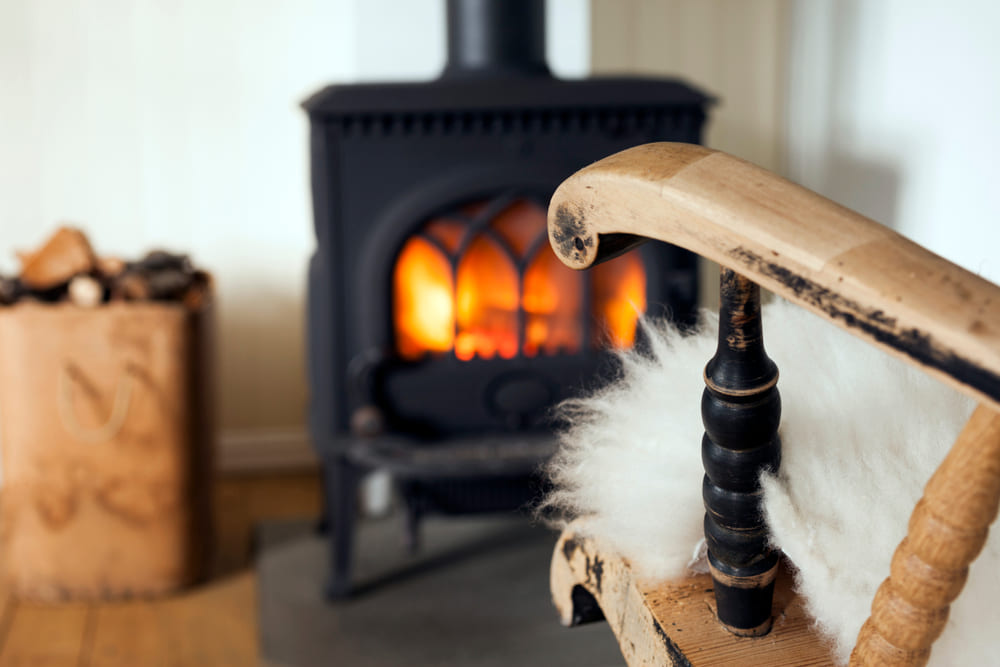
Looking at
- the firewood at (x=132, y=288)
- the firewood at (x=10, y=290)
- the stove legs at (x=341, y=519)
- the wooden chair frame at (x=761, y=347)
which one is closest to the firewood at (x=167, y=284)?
the firewood at (x=132, y=288)

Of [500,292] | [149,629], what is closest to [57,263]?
[149,629]

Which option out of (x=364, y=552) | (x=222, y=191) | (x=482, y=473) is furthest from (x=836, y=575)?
(x=222, y=191)

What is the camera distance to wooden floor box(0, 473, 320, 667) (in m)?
1.48

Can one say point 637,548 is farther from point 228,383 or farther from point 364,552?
point 228,383

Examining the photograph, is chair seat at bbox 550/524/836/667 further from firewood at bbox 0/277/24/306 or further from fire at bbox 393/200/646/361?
firewood at bbox 0/277/24/306

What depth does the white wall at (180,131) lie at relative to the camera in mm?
2023

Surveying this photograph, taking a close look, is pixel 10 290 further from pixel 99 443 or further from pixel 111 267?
pixel 99 443

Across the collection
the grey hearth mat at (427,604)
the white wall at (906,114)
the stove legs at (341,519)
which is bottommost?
the grey hearth mat at (427,604)

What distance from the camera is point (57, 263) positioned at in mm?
1655

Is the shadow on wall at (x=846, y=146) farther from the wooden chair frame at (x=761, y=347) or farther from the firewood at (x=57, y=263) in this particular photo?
the firewood at (x=57, y=263)

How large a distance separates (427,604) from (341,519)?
218 millimetres

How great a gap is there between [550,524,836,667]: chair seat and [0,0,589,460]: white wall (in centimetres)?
162

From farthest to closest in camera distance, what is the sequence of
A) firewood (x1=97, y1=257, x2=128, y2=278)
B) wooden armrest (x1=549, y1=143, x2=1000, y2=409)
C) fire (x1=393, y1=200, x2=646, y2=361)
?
firewood (x1=97, y1=257, x2=128, y2=278)
fire (x1=393, y1=200, x2=646, y2=361)
wooden armrest (x1=549, y1=143, x2=1000, y2=409)

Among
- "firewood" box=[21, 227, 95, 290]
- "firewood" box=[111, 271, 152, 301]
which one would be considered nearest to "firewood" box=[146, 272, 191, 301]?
"firewood" box=[111, 271, 152, 301]
